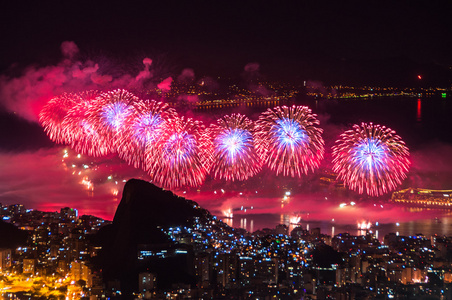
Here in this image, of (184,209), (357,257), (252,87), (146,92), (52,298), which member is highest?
(252,87)

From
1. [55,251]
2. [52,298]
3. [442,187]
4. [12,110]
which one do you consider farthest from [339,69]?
[52,298]

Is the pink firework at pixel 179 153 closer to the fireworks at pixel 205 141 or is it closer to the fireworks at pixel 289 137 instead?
the fireworks at pixel 205 141

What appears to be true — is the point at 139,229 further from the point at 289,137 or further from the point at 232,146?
the point at 289,137

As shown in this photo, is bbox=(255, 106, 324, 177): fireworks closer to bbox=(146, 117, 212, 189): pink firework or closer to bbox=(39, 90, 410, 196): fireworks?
bbox=(39, 90, 410, 196): fireworks

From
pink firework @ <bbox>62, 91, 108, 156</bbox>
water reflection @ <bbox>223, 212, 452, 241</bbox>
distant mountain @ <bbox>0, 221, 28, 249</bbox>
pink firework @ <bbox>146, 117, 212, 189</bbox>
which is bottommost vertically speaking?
distant mountain @ <bbox>0, 221, 28, 249</bbox>

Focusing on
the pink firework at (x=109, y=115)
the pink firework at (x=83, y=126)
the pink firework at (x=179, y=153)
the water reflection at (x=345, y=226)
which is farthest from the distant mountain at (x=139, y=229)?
the water reflection at (x=345, y=226)

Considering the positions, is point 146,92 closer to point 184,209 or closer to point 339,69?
point 184,209

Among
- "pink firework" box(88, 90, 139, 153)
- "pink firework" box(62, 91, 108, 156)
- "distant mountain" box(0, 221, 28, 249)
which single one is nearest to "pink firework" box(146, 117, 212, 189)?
"pink firework" box(88, 90, 139, 153)

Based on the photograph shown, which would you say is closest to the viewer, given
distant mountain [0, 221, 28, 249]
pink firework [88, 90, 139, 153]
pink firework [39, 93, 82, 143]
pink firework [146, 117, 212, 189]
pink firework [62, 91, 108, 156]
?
distant mountain [0, 221, 28, 249]
